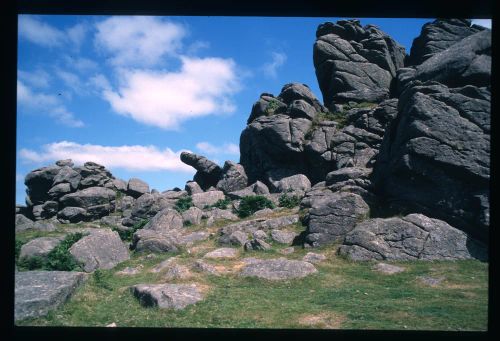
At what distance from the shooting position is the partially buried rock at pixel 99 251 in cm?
2061

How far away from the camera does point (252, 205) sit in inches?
1502

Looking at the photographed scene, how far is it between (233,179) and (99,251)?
1619 inches

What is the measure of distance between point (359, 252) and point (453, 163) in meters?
11.3

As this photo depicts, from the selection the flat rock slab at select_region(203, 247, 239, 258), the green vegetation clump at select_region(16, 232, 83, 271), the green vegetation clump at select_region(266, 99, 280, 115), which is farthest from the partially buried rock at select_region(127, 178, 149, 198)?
the green vegetation clump at select_region(16, 232, 83, 271)

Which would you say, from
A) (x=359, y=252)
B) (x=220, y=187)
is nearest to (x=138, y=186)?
(x=220, y=187)

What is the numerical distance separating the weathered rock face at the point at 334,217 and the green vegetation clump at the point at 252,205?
12665 millimetres

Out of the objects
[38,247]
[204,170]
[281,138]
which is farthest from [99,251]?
[204,170]

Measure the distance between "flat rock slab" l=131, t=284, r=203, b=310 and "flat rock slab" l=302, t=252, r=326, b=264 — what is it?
29.6ft

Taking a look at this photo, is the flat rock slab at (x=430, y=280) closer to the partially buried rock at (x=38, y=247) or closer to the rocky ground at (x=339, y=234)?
the rocky ground at (x=339, y=234)

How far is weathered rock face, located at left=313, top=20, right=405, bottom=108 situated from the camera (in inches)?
2223

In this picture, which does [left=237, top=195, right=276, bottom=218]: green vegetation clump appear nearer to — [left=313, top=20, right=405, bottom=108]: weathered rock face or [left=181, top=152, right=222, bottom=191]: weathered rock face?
[left=313, top=20, right=405, bottom=108]: weathered rock face

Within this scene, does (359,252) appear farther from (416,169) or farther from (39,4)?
(39,4)

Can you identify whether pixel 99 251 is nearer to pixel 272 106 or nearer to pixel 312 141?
pixel 312 141

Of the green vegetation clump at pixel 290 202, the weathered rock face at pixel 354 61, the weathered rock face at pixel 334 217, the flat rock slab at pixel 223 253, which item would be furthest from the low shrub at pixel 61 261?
the weathered rock face at pixel 354 61
